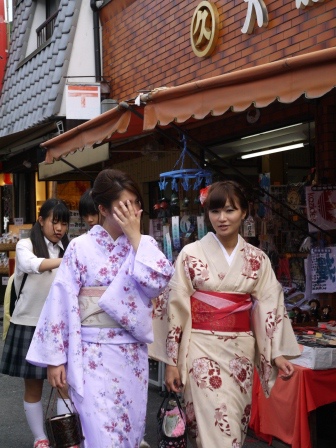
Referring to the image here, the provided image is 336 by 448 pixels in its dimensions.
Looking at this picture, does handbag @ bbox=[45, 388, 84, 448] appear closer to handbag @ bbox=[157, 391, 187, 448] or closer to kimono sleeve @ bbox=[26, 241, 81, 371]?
kimono sleeve @ bbox=[26, 241, 81, 371]

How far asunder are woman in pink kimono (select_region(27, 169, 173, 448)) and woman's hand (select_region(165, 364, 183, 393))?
316 millimetres

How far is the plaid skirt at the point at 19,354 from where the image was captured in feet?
20.3

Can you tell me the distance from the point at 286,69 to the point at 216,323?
5.40 feet

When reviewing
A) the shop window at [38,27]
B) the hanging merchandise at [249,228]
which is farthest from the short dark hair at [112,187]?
the shop window at [38,27]

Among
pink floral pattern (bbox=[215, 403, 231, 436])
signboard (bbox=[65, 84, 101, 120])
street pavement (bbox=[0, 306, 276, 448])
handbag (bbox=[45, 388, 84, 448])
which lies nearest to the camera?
handbag (bbox=[45, 388, 84, 448])

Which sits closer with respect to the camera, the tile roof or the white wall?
the white wall

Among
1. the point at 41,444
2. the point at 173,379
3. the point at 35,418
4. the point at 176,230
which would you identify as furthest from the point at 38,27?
the point at 173,379

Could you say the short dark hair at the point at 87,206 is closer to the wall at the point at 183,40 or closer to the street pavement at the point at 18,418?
the street pavement at the point at 18,418

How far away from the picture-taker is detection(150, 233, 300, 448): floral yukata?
15.6ft

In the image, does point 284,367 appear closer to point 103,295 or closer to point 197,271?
point 197,271

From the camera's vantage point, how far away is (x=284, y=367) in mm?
4848

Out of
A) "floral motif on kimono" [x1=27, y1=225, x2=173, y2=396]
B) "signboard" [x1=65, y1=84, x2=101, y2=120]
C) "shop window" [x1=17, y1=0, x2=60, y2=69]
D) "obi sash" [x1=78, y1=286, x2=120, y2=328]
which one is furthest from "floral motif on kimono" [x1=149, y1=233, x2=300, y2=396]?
"shop window" [x1=17, y1=0, x2=60, y2=69]

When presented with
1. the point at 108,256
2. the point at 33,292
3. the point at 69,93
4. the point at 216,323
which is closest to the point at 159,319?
the point at 216,323

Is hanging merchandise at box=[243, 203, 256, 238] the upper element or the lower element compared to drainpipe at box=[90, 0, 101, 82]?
lower
